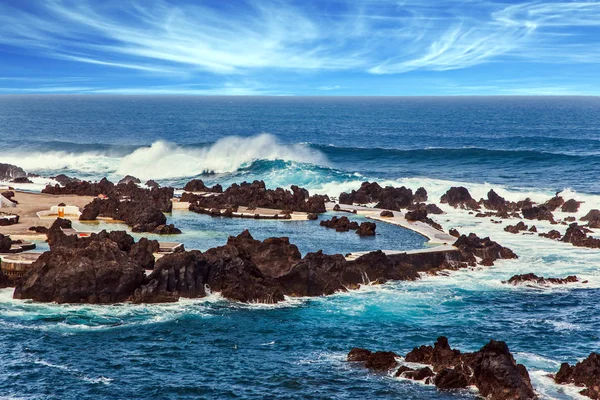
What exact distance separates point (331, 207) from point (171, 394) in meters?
47.2

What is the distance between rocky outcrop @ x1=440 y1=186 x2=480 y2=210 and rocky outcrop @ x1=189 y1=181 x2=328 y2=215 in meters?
12.0

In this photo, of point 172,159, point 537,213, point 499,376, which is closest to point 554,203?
point 537,213

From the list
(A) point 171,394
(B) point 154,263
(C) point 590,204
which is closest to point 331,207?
(C) point 590,204

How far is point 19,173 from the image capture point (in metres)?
99.4

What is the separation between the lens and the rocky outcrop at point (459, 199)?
78.3m

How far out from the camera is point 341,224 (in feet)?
209

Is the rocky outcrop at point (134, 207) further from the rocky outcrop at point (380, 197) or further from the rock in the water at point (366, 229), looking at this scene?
the rocky outcrop at point (380, 197)

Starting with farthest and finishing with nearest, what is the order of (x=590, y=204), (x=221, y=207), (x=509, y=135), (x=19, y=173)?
(x=509, y=135), (x=19, y=173), (x=590, y=204), (x=221, y=207)

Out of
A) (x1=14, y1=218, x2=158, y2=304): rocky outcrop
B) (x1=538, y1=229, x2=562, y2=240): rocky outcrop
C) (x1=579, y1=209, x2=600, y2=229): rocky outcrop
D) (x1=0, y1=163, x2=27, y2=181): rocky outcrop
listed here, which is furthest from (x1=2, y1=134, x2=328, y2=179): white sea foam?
(x1=14, y1=218, x2=158, y2=304): rocky outcrop

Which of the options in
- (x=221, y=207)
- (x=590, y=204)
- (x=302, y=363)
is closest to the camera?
(x=302, y=363)

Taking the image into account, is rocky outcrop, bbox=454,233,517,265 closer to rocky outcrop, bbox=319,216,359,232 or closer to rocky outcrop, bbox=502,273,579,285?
rocky outcrop, bbox=502,273,579,285

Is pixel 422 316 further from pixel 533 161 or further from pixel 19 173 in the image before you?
pixel 533 161

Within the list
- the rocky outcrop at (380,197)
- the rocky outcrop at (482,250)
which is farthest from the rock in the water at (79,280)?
the rocky outcrop at (380,197)

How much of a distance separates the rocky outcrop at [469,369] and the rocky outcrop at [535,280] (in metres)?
16.7
